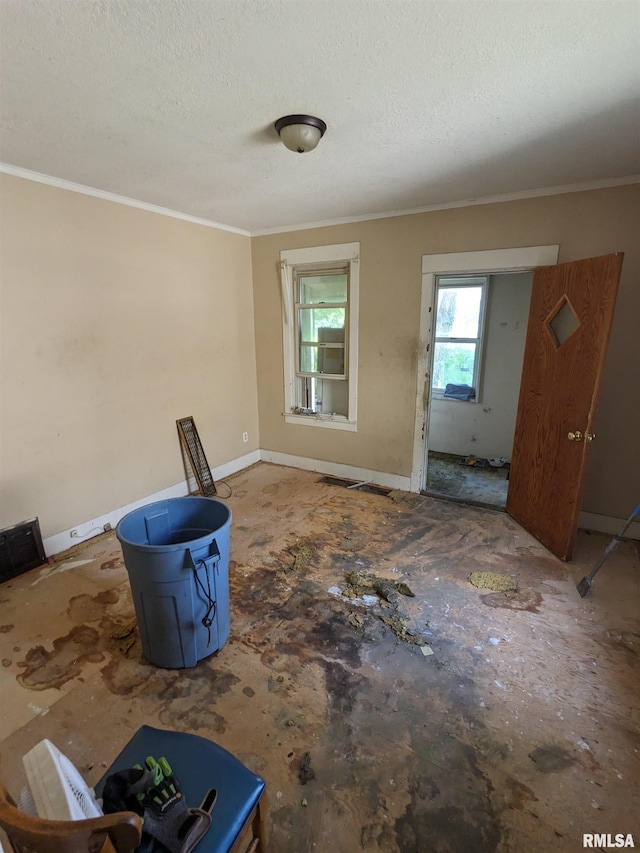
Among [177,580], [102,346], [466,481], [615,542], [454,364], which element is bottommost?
[466,481]

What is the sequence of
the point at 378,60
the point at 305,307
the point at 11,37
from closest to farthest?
the point at 11,37 → the point at 378,60 → the point at 305,307

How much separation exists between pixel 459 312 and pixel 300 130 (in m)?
3.43

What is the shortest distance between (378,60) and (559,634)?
275 centimetres

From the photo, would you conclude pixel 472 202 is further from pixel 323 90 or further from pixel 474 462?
pixel 474 462

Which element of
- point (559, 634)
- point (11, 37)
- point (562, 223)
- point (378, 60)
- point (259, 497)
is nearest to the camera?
point (11, 37)

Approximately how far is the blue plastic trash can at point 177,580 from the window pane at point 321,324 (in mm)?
2544

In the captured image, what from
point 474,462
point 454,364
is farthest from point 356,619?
point 454,364

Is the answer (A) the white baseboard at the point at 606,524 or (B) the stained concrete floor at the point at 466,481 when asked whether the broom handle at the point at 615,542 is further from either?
(B) the stained concrete floor at the point at 466,481

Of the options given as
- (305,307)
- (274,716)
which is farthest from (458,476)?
(274,716)

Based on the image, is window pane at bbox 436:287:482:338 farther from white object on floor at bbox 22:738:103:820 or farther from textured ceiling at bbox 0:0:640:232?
white object on floor at bbox 22:738:103:820

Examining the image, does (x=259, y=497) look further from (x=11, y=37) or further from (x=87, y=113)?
(x=11, y=37)

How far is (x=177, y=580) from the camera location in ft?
5.65

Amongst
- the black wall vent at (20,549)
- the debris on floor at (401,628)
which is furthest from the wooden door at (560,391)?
the black wall vent at (20,549)

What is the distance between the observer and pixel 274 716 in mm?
1685
